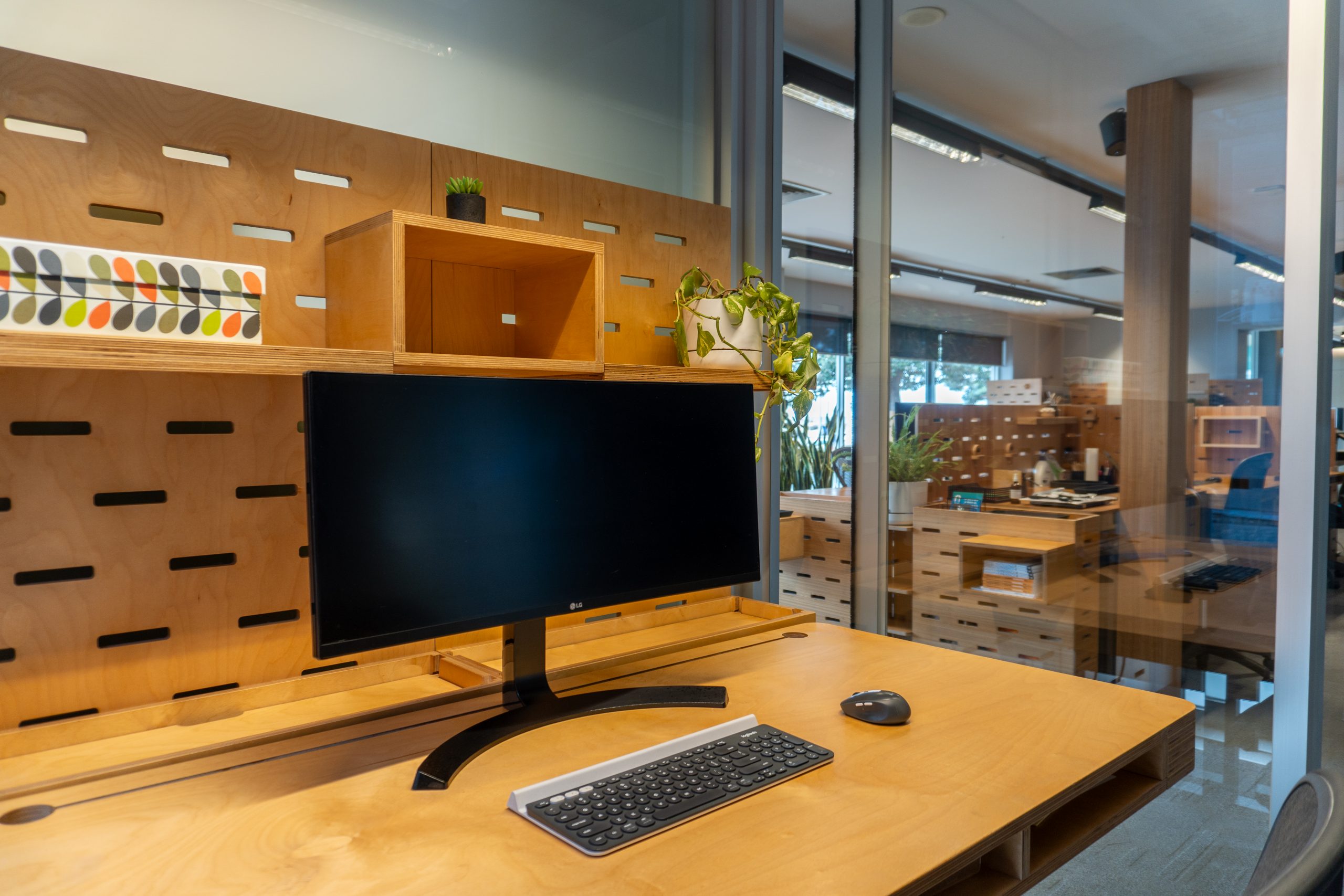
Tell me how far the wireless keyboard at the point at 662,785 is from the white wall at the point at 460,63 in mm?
1381

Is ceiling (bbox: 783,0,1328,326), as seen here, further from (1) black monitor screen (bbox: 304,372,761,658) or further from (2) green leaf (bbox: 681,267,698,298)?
(1) black monitor screen (bbox: 304,372,761,658)

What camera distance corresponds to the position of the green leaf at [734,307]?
1993 millimetres

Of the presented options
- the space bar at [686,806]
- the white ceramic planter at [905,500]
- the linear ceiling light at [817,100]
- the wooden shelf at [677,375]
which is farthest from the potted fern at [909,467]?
the space bar at [686,806]

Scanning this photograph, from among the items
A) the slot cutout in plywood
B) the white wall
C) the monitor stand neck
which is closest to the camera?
the slot cutout in plywood

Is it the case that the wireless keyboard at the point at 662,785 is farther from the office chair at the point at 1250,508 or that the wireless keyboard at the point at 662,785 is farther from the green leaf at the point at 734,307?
the office chair at the point at 1250,508

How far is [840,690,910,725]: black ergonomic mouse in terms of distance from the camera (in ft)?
4.43

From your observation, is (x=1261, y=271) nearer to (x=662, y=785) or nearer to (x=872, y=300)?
(x=872, y=300)

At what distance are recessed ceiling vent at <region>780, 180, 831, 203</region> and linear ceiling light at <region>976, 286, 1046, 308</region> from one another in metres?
0.55

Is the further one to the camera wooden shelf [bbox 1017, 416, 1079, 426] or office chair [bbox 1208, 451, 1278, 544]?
wooden shelf [bbox 1017, 416, 1079, 426]

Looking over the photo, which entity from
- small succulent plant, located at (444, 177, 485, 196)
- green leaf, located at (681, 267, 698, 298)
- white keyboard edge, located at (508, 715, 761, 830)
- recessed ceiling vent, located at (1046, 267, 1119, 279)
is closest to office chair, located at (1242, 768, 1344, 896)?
white keyboard edge, located at (508, 715, 761, 830)

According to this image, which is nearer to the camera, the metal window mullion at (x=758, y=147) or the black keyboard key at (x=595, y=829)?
the black keyboard key at (x=595, y=829)

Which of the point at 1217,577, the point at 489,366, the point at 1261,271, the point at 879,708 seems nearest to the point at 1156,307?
the point at 1261,271

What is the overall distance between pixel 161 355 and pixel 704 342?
1166mm

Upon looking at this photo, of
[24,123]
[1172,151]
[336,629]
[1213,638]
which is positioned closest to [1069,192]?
[1172,151]
